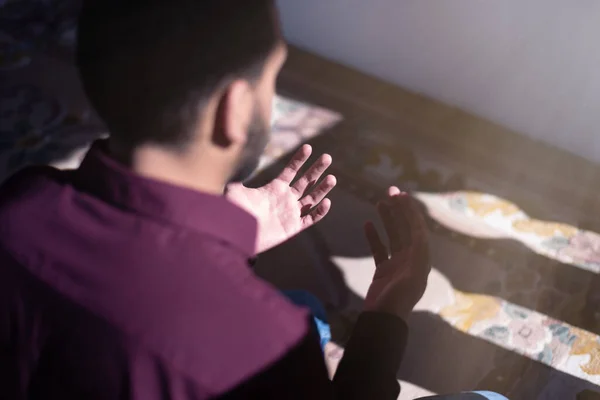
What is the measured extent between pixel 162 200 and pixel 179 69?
0.40 ft

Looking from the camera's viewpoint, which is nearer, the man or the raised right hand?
the man

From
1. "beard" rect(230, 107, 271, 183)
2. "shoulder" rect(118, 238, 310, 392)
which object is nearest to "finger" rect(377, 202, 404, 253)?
"beard" rect(230, 107, 271, 183)

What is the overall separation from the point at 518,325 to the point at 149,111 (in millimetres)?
918

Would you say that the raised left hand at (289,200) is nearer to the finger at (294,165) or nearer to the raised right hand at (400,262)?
the finger at (294,165)

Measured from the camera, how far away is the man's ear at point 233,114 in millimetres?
521

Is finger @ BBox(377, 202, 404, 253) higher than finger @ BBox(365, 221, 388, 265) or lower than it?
higher

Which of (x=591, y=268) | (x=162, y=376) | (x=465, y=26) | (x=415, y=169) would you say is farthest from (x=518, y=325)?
(x=162, y=376)

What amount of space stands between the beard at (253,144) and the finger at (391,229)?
28 cm

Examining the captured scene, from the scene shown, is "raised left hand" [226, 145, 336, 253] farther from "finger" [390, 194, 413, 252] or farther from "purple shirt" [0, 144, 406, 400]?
"purple shirt" [0, 144, 406, 400]

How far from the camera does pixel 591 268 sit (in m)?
1.25

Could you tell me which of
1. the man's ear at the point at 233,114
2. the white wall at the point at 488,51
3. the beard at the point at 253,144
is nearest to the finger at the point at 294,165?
the beard at the point at 253,144

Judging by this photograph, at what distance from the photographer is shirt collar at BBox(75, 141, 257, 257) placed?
1.58ft

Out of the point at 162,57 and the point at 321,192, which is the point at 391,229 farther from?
the point at 162,57

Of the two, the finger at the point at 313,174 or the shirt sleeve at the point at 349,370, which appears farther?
the finger at the point at 313,174
